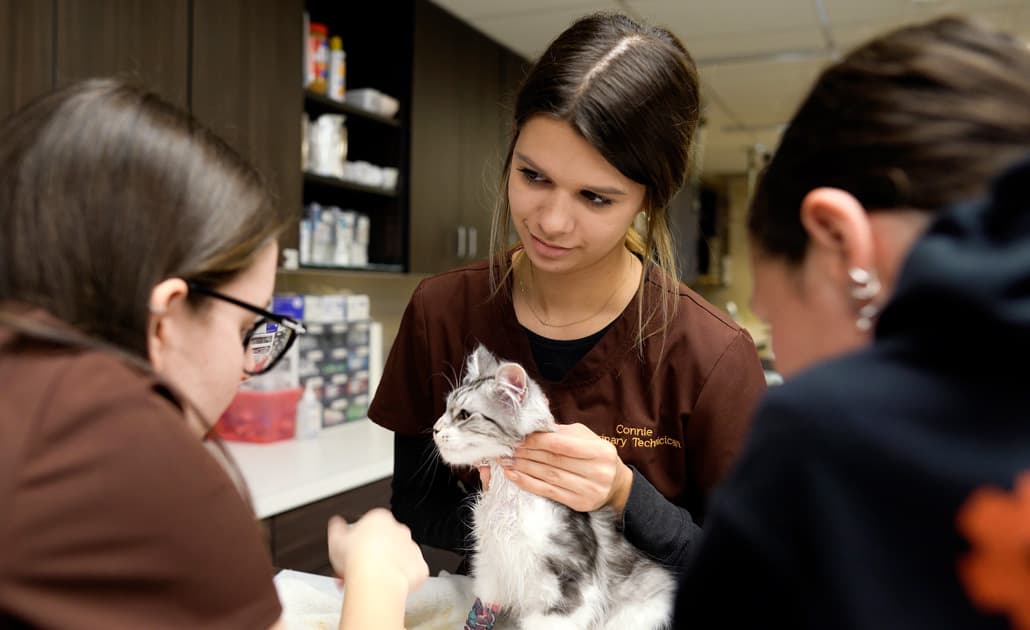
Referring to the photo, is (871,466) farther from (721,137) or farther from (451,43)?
(721,137)

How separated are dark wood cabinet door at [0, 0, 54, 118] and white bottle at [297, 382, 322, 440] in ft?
4.39

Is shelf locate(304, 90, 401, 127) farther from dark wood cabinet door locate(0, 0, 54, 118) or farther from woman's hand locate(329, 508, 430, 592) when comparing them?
woman's hand locate(329, 508, 430, 592)

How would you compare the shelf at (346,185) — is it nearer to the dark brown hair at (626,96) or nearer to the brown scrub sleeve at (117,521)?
the dark brown hair at (626,96)

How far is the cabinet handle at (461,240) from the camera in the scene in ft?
11.4

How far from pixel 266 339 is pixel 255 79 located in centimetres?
171

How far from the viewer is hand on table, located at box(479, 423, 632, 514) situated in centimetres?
103

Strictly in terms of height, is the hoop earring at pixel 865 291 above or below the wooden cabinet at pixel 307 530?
above

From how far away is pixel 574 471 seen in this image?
104cm

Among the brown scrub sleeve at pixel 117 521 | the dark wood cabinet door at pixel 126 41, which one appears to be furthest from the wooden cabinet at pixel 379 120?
the brown scrub sleeve at pixel 117 521

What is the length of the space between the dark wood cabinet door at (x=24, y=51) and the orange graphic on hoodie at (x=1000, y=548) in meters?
1.86

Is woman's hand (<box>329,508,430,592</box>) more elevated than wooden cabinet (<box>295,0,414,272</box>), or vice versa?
wooden cabinet (<box>295,0,414,272</box>)

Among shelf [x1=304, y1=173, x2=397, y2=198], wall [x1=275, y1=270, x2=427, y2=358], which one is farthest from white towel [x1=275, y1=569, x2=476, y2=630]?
wall [x1=275, y1=270, x2=427, y2=358]

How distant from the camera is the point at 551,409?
4.02 ft

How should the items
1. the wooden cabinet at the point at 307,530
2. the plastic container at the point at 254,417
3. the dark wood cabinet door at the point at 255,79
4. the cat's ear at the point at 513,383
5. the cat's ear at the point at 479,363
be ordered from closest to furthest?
the cat's ear at the point at 513,383 < the cat's ear at the point at 479,363 < the wooden cabinet at the point at 307,530 < the dark wood cabinet door at the point at 255,79 < the plastic container at the point at 254,417
